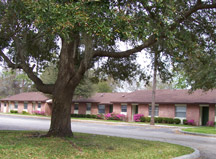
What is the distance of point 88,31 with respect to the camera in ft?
25.5

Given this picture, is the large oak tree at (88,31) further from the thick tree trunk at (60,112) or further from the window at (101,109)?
the window at (101,109)

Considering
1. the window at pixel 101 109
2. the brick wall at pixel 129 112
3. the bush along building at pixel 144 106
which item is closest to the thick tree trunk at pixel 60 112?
the bush along building at pixel 144 106

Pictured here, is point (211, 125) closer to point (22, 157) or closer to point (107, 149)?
point (107, 149)

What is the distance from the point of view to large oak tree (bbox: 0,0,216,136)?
296 inches

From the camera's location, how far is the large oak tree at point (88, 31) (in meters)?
7.53

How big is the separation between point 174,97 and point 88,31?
27476 mm

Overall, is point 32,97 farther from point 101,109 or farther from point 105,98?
A: point 105,98

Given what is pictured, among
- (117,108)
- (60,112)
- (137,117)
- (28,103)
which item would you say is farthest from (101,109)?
(60,112)

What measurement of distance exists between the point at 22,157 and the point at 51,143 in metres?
2.29

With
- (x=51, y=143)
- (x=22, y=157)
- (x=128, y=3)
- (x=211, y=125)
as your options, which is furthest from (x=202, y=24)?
(x=211, y=125)

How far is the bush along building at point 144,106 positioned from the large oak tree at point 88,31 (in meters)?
17.6

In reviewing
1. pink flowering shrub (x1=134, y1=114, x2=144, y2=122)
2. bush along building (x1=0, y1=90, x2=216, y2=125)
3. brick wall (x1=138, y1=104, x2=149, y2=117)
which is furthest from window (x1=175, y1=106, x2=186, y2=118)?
pink flowering shrub (x1=134, y1=114, x2=144, y2=122)

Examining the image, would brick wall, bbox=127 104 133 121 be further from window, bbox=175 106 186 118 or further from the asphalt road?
the asphalt road

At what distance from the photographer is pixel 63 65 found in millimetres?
11211
